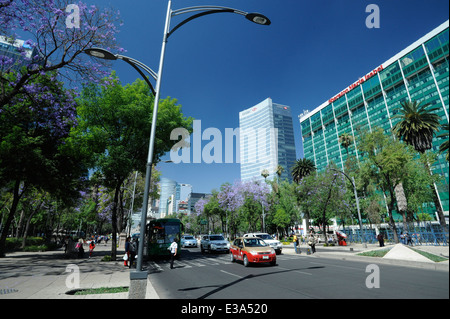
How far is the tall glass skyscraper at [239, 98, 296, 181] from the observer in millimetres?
165375

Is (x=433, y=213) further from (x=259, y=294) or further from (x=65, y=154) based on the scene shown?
(x=65, y=154)

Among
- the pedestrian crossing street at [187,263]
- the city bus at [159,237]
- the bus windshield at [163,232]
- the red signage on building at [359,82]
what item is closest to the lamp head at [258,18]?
the pedestrian crossing street at [187,263]

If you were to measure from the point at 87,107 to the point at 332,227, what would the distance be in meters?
86.7

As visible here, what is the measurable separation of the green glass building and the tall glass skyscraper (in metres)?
46.9

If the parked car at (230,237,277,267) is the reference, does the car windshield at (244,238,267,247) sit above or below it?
above

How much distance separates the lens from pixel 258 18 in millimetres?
7688

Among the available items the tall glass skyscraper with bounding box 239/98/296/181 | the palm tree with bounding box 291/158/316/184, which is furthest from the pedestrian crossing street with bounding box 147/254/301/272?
the tall glass skyscraper with bounding box 239/98/296/181

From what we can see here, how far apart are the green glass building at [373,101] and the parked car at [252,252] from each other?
35.8 metres

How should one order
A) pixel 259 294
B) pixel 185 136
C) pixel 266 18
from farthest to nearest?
pixel 185 136, pixel 266 18, pixel 259 294

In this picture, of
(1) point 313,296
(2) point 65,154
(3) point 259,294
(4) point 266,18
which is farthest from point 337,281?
(2) point 65,154

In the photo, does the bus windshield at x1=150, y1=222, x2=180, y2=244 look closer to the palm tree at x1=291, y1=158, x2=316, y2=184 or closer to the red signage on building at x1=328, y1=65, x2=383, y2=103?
the palm tree at x1=291, y1=158, x2=316, y2=184

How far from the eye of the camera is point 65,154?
17.4 meters

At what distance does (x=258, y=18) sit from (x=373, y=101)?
291 ft
